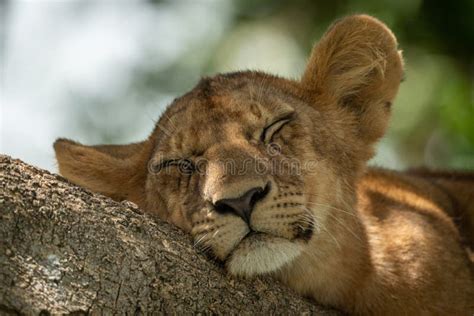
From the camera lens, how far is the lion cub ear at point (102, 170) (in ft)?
23.4

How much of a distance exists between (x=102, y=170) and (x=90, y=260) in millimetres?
2634

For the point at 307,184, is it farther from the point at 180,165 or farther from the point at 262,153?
the point at 180,165

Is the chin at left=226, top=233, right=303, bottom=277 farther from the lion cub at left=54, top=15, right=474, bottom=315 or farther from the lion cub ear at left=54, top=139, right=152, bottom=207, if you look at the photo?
the lion cub ear at left=54, top=139, right=152, bottom=207

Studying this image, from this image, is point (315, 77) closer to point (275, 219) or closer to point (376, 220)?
point (376, 220)

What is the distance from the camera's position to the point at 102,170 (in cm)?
716

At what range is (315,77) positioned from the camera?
7324 millimetres

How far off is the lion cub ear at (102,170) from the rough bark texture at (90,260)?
188 cm

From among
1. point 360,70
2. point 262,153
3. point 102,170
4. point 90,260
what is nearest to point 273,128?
point 262,153

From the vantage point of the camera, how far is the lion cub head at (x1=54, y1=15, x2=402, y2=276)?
18.0 feet

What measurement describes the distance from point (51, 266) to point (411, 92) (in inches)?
355

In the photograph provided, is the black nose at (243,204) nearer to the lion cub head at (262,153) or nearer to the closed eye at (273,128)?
the lion cub head at (262,153)

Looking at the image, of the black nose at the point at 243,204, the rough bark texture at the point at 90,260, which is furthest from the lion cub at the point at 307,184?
the rough bark texture at the point at 90,260

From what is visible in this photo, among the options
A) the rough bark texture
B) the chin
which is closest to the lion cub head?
the chin

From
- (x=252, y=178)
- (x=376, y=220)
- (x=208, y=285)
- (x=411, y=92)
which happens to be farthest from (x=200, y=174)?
(x=411, y=92)
